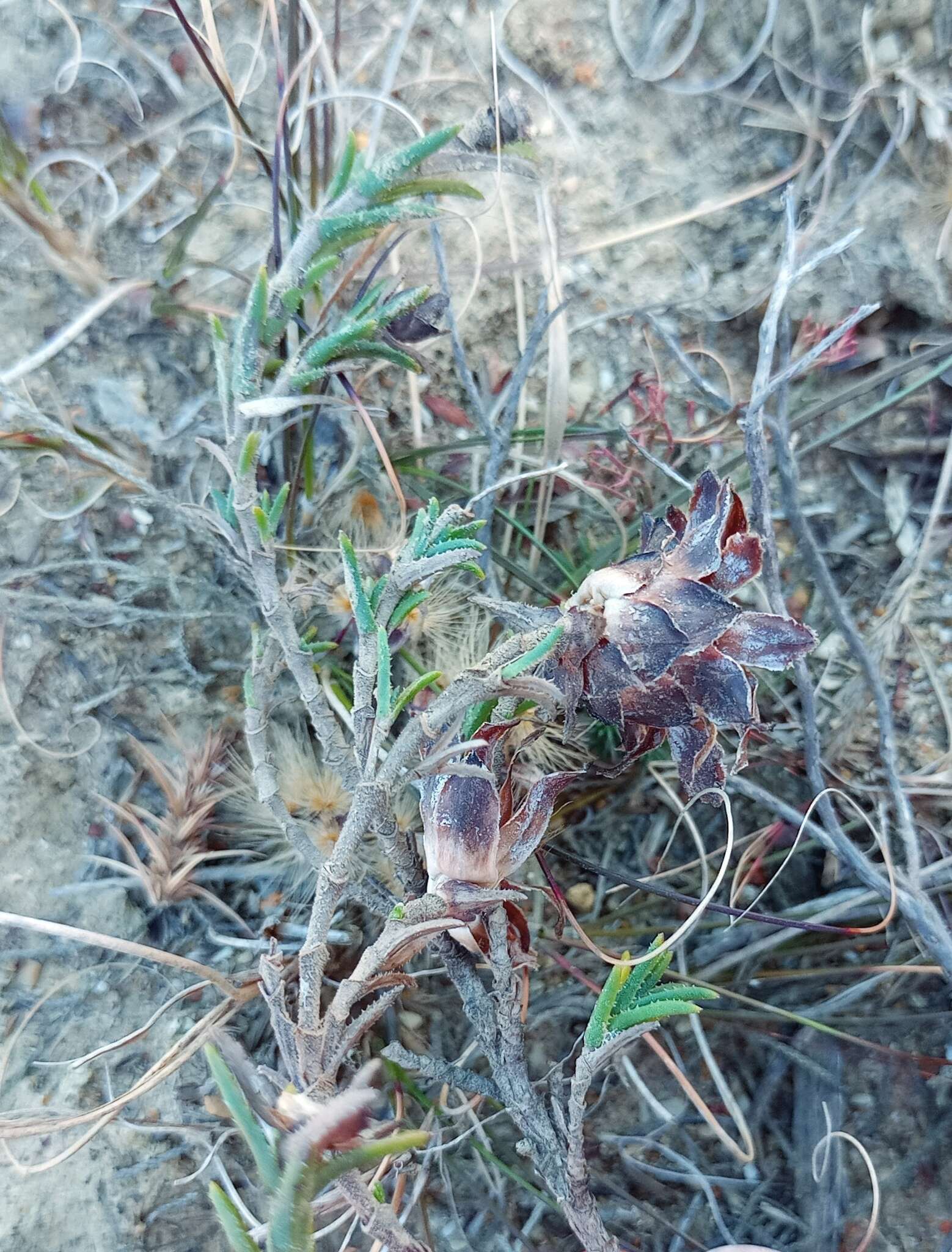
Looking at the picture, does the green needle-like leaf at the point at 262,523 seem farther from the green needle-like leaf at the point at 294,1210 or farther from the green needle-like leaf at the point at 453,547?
the green needle-like leaf at the point at 294,1210

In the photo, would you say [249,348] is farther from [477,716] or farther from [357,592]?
[477,716]

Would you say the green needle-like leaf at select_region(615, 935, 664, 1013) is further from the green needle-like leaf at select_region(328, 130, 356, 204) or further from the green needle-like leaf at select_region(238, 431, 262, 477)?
the green needle-like leaf at select_region(328, 130, 356, 204)

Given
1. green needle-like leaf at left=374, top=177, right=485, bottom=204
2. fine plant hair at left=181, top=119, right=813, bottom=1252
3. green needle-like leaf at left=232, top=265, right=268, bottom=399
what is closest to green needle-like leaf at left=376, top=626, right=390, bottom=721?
fine plant hair at left=181, top=119, right=813, bottom=1252

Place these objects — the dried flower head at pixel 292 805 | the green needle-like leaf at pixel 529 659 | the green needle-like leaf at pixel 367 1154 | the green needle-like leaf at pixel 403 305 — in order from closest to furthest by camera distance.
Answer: the green needle-like leaf at pixel 367 1154 < the green needle-like leaf at pixel 529 659 < the green needle-like leaf at pixel 403 305 < the dried flower head at pixel 292 805

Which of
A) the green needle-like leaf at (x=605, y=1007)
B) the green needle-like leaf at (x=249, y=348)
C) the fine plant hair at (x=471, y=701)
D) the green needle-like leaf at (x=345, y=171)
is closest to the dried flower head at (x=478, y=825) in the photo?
the fine plant hair at (x=471, y=701)

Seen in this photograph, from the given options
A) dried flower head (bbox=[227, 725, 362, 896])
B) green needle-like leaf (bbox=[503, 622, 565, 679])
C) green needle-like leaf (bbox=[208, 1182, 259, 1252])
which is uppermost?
green needle-like leaf (bbox=[503, 622, 565, 679])
